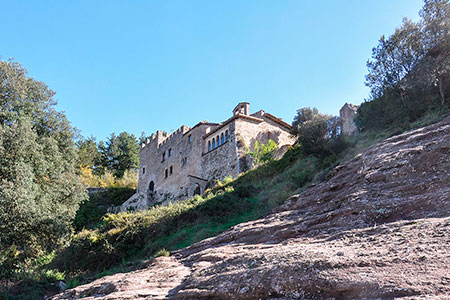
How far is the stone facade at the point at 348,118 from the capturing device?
21.7 m

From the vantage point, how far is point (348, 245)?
507cm

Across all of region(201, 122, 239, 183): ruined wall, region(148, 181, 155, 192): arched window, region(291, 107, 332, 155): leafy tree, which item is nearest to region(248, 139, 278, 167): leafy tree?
region(201, 122, 239, 183): ruined wall

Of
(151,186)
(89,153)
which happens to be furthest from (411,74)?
(89,153)

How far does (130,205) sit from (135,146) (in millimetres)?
19119

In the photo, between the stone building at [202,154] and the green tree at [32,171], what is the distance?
1282 cm

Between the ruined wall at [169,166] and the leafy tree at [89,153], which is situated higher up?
the leafy tree at [89,153]

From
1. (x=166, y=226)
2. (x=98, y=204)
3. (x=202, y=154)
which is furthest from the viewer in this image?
(x=98, y=204)

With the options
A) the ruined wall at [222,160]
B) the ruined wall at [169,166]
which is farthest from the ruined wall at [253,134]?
the ruined wall at [169,166]

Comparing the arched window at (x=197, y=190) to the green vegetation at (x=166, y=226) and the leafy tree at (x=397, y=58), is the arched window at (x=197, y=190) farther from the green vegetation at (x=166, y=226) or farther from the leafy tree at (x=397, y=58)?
the leafy tree at (x=397, y=58)

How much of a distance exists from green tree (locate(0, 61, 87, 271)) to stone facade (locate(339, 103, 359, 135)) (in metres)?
15.8

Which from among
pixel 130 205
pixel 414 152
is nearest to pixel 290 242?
pixel 414 152

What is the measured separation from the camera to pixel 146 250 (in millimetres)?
14938

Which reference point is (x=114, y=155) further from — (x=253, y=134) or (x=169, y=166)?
(x=253, y=134)

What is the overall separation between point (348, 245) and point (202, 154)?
27620 millimetres
